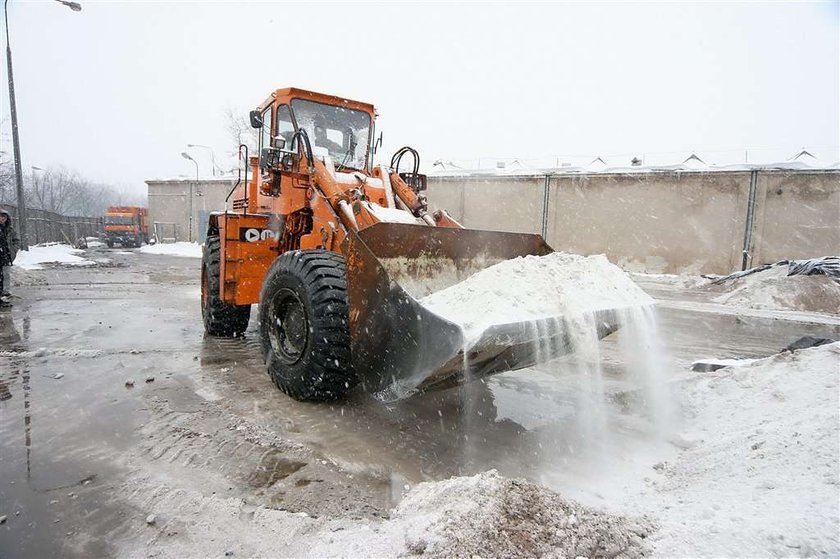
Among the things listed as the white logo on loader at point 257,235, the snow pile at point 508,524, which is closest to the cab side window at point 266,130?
the white logo on loader at point 257,235

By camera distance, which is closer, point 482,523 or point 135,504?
point 482,523

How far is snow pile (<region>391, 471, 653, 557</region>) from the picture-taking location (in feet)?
7.01

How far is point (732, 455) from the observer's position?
3064 mm

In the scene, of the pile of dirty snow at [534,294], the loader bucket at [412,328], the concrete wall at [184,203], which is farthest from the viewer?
the concrete wall at [184,203]

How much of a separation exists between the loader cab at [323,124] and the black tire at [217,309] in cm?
160

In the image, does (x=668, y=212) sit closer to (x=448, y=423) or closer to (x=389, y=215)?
(x=389, y=215)

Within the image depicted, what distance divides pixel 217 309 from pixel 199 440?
→ 3.35 m

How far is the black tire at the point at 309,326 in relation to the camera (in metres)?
3.86

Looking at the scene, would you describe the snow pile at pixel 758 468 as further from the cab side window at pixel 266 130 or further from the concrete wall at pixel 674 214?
the concrete wall at pixel 674 214

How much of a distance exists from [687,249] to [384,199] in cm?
1625

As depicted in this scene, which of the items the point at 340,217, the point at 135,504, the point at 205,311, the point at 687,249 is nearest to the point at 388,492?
the point at 135,504

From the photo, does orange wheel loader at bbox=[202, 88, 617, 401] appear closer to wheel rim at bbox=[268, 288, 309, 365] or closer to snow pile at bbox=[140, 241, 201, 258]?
wheel rim at bbox=[268, 288, 309, 365]

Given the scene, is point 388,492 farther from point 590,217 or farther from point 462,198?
point 462,198

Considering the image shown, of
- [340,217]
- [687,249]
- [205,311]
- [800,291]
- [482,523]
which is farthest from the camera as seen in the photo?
[687,249]
